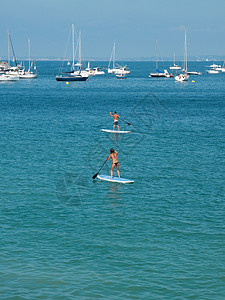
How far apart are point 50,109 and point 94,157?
53.4 metres

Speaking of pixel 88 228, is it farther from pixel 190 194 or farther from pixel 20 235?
pixel 190 194

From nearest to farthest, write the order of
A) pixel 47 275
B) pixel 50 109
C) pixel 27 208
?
pixel 47 275 → pixel 27 208 → pixel 50 109

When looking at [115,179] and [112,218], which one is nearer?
[112,218]

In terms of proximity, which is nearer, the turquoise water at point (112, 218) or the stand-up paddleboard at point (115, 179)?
the turquoise water at point (112, 218)

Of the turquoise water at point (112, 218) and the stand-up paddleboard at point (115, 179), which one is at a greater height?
the stand-up paddleboard at point (115, 179)

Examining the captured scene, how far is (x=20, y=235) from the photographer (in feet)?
97.1

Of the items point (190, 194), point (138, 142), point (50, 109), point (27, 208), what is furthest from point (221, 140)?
point (50, 109)

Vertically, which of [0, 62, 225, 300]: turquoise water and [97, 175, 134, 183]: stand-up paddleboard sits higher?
[97, 175, 134, 183]: stand-up paddleboard

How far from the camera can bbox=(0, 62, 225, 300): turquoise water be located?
79.2ft

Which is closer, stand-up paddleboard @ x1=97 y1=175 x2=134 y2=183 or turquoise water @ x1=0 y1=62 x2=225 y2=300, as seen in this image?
turquoise water @ x1=0 y1=62 x2=225 y2=300

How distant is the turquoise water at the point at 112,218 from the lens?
24.1 m

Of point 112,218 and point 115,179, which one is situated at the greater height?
point 115,179

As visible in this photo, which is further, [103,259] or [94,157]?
[94,157]

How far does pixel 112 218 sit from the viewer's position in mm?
32562
